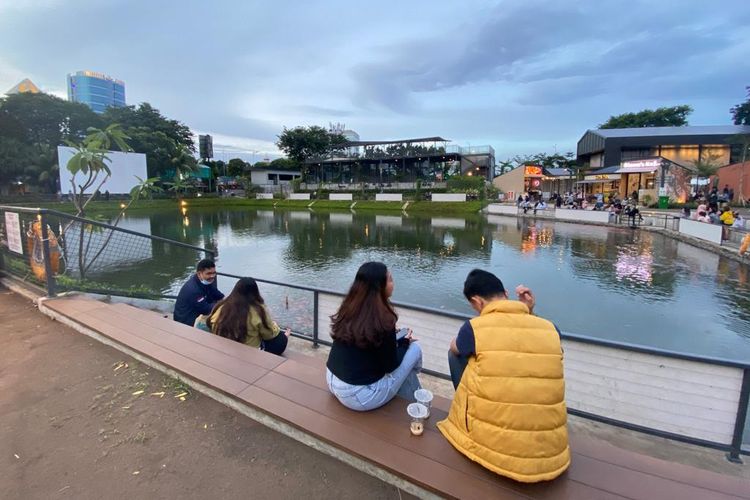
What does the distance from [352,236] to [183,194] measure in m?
36.6

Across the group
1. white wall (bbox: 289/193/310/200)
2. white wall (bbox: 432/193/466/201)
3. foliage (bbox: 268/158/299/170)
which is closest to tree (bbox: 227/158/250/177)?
foliage (bbox: 268/158/299/170)

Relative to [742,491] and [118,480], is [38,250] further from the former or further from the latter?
[742,491]

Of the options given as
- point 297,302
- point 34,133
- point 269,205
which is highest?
point 34,133

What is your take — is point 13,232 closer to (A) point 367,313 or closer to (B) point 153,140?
(A) point 367,313

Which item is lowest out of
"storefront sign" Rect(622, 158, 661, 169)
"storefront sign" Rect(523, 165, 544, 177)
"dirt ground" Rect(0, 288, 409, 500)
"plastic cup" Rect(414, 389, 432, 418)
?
"dirt ground" Rect(0, 288, 409, 500)

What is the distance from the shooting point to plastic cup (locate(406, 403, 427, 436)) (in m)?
1.97

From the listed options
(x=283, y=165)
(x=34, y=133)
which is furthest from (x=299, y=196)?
(x=34, y=133)

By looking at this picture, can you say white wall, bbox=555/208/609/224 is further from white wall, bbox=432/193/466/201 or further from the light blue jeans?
the light blue jeans

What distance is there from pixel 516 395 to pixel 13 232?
260 inches

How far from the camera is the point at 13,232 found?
16.8 ft

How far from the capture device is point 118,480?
6.24 ft

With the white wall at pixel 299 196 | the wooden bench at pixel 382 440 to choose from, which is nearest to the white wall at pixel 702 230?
the wooden bench at pixel 382 440

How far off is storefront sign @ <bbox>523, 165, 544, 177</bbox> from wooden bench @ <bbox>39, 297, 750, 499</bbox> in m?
39.9

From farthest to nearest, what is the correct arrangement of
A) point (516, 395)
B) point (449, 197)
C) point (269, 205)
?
point (269, 205) < point (449, 197) < point (516, 395)
